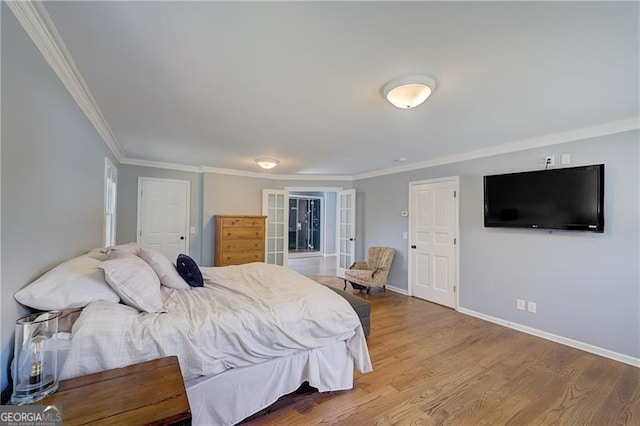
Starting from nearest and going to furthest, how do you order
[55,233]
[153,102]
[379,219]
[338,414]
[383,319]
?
[55,233], [338,414], [153,102], [383,319], [379,219]

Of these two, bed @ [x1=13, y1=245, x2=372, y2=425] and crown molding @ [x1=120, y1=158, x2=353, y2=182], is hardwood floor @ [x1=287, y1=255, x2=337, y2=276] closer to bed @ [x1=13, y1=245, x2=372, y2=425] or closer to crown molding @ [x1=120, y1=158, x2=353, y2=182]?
crown molding @ [x1=120, y1=158, x2=353, y2=182]

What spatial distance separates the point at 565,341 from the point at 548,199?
5.30 ft

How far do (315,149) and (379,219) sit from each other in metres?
2.43

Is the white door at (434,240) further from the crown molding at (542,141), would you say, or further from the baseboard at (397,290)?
the crown molding at (542,141)

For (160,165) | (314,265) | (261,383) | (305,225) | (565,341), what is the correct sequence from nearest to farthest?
(261,383) < (565,341) < (160,165) < (314,265) < (305,225)

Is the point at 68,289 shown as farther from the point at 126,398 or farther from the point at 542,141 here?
the point at 542,141

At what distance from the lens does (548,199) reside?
3219mm

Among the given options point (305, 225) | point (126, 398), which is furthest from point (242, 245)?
point (305, 225)

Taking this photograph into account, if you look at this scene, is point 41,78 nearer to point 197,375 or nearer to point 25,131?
point 25,131

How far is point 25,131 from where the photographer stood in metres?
1.36

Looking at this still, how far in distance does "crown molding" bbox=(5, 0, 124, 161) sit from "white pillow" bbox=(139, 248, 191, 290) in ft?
4.43

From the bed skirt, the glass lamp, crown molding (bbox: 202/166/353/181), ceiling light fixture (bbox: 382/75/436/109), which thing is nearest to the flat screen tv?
ceiling light fixture (bbox: 382/75/436/109)

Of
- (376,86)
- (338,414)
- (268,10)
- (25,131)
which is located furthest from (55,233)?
(376,86)

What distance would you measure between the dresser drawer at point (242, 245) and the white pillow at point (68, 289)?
339 centimetres
